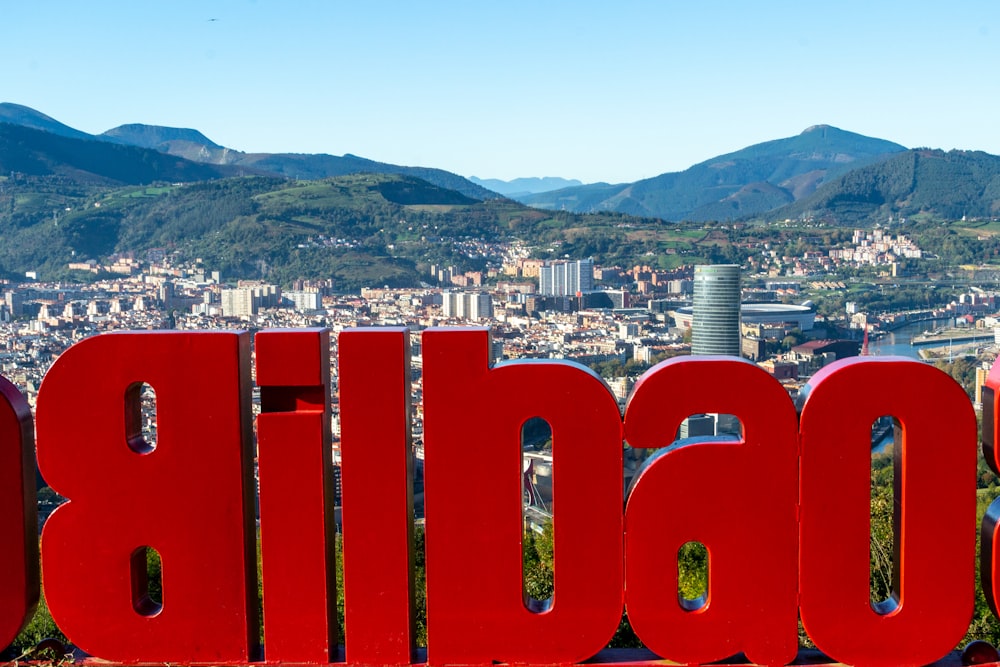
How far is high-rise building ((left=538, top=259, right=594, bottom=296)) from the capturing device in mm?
87312

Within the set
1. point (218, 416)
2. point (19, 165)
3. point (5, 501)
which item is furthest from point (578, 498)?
point (19, 165)

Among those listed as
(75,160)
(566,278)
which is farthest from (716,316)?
(75,160)

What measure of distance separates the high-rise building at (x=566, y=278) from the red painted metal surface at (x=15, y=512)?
263ft

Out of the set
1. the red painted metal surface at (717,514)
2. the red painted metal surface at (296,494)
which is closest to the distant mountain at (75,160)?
the red painted metal surface at (296,494)

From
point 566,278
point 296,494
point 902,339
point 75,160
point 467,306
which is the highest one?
point 75,160

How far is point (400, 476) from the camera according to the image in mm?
5535

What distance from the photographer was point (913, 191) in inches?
5935

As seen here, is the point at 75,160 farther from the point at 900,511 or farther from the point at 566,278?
the point at 900,511

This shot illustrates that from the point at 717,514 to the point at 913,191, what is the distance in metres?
158

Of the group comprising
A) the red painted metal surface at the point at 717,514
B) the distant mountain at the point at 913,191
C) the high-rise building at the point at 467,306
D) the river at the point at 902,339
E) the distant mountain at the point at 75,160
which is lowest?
the river at the point at 902,339

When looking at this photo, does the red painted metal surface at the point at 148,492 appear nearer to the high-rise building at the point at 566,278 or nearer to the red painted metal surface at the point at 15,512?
the red painted metal surface at the point at 15,512

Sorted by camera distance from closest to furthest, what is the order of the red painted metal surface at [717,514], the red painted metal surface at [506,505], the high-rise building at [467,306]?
the red painted metal surface at [717,514] < the red painted metal surface at [506,505] < the high-rise building at [467,306]

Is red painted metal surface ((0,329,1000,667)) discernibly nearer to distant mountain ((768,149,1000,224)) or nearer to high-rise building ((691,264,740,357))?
high-rise building ((691,264,740,357))

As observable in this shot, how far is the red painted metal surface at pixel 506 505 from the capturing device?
541 cm
